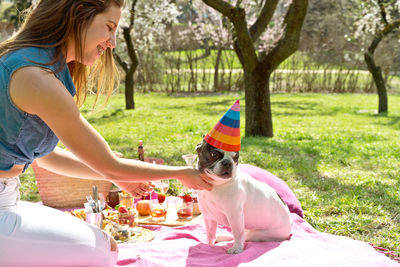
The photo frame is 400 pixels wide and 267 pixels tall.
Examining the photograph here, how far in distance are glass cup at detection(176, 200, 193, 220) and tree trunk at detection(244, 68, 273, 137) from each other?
194 inches

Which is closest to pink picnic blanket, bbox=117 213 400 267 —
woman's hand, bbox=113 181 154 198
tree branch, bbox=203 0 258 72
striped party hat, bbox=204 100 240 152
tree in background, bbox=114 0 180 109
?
woman's hand, bbox=113 181 154 198

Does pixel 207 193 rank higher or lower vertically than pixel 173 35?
lower

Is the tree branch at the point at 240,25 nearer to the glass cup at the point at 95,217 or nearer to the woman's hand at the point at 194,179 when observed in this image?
the glass cup at the point at 95,217

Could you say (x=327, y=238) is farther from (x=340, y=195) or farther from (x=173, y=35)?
(x=173, y=35)

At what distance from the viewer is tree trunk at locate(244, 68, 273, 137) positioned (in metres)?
8.55

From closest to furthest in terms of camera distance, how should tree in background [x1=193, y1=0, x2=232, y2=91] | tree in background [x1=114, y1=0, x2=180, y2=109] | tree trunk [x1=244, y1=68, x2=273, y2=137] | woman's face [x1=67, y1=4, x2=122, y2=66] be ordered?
woman's face [x1=67, y1=4, x2=122, y2=66] < tree trunk [x1=244, y1=68, x2=273, y2=137] < tree in background [x1=114, y1=0, x2=180, y2=109] < tree in background [x1=193, y1=0, x2=232, y2=91]

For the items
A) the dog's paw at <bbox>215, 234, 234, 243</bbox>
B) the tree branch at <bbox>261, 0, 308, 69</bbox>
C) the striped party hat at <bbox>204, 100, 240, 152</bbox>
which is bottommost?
the dog's paw at <bbox>215, 234, 234, 243</bbox>

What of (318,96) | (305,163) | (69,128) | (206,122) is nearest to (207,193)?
(69,128)

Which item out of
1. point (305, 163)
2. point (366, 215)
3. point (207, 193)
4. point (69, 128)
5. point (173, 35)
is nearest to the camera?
point (69, 128)

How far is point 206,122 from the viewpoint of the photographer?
36.4 ft

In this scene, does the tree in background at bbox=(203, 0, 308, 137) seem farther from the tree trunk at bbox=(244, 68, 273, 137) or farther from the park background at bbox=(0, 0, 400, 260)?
the park background at bbox=(0, 0, 400, 260)

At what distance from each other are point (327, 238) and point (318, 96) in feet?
54.7

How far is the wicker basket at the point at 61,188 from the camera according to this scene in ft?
14.8

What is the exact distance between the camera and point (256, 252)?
315cm
